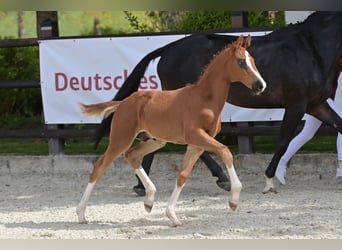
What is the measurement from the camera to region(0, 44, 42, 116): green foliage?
417 inches

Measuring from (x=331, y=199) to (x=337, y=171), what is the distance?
1215mm

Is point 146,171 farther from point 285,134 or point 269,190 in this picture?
point 285,134

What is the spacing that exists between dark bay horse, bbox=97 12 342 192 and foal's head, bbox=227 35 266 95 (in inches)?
73.4

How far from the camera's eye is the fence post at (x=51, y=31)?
27.9 ft

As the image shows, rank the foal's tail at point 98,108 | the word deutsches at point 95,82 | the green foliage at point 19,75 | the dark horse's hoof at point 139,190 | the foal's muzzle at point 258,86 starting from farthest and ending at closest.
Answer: the green foliage at point 19,75
the word deutsches at point 95,82
the dark horse's hoof at point 139,190
the foal's tail at point 98,108
the foal's muzzle at point 258,86

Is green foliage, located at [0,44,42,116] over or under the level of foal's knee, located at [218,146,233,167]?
under

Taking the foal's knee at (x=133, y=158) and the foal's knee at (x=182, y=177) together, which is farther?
the foal's knee at (x=133, y=158)

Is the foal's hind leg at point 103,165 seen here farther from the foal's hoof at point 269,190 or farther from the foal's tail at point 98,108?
the foal's hoof at point 269,190

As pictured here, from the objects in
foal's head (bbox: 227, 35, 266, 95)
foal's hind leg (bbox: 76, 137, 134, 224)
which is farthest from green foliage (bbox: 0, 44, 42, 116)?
foal's head (bbox: 227, 35, 266, 95)

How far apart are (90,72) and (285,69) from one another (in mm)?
2718

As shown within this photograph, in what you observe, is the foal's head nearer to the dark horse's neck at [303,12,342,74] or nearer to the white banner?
the dark horse's neck at [303,12,342,74]

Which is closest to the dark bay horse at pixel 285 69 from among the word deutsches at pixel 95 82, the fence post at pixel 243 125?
the word deutsches at pixel 95 82

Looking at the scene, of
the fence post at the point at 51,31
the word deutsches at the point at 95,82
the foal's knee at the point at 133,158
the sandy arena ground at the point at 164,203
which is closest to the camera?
the sandy arena ground at the point at 164,203
